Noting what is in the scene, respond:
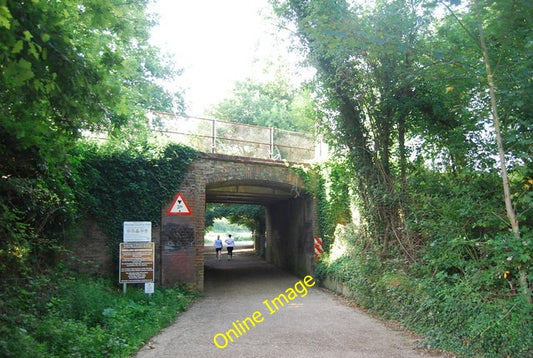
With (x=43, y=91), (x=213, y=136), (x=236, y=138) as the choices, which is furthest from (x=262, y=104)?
(x=43, y=91)

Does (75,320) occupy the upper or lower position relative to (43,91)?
lower

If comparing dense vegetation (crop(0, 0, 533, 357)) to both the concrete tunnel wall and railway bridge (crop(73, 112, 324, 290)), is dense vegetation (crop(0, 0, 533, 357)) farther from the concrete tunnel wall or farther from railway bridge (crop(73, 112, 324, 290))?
the concrete tunnel wall

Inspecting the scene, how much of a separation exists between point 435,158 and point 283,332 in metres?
5.50

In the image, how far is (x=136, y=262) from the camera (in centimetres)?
902

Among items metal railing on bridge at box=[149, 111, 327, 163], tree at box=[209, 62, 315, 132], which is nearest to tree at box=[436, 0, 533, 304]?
metal railing on bridge at box=[149, 111, 327, 163]

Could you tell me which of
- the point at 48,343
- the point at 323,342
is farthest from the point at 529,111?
the point at 48,343

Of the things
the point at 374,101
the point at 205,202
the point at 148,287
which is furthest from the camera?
the point at 205,202

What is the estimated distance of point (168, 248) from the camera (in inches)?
417

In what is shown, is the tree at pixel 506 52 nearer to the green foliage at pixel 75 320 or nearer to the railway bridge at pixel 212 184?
the green foliage at pixel 75 320

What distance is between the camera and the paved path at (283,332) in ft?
18.1

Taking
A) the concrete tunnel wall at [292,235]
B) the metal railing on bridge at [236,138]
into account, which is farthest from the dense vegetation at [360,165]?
the concrete tunnel wall at [292,235]

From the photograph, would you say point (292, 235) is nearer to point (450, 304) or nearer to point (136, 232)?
point (136, 232)

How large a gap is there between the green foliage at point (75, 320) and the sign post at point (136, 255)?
44cm

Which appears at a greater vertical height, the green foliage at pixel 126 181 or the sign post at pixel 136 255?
the green foliage at pixel 126 181
